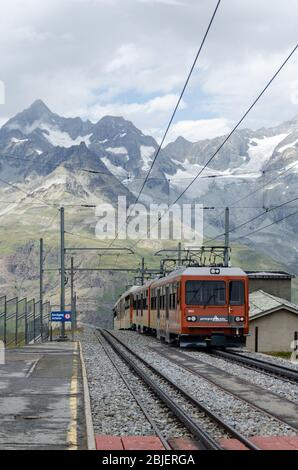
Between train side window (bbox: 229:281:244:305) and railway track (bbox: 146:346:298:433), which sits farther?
train side window (bbox: 229:281:244:305)

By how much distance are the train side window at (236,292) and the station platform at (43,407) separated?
8943 millimetres

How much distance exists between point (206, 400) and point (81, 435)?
5.58 metres

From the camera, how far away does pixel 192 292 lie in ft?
111

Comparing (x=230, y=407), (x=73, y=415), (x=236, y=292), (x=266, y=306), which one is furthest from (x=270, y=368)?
(x=266, y=306)

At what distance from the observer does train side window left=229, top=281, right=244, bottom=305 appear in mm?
34000

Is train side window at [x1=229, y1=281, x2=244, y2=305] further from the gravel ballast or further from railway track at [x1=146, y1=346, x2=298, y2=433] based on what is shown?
the gravel ballast

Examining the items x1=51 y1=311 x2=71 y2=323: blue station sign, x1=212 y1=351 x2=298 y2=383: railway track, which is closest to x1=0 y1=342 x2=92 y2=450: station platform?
x1=212 y1=351 x2=298 y2=383: railway track

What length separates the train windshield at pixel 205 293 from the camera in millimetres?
33781

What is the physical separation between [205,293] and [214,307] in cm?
68

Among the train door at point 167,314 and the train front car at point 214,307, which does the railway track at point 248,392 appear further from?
the train door at point 167,314

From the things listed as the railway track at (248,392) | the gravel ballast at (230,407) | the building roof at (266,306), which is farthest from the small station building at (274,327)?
the gravel ballast at (230,407)

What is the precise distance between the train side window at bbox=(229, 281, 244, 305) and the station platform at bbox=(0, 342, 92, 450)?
894 cm
